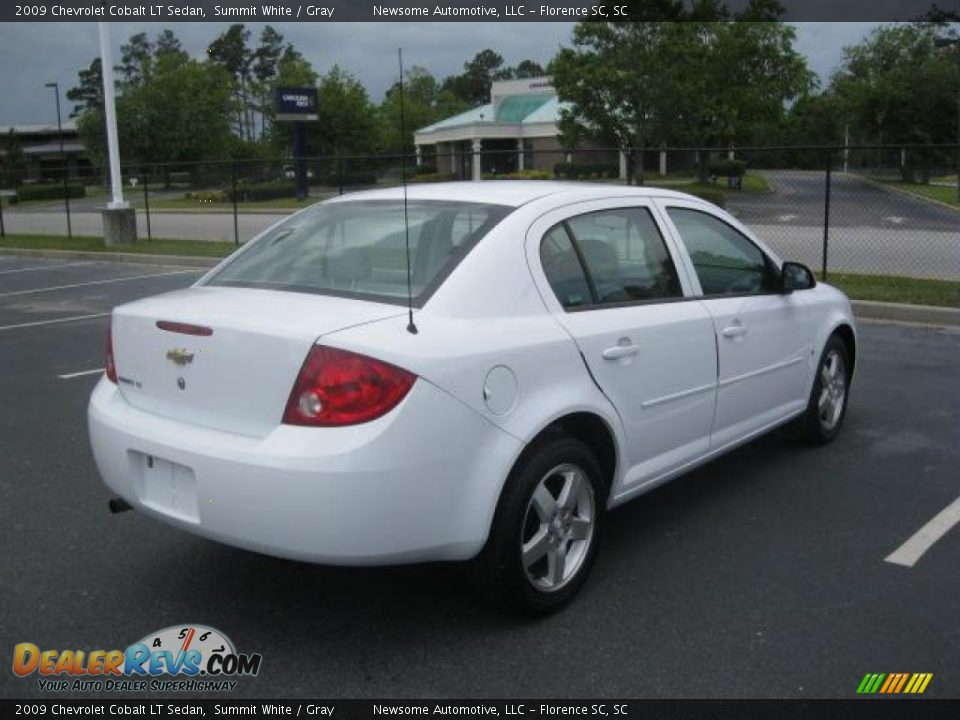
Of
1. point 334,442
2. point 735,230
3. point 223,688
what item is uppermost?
point 735,230

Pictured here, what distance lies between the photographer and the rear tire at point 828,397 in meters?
5.66

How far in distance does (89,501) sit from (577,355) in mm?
2828

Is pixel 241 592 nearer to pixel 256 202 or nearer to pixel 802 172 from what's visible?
pixel 802 172

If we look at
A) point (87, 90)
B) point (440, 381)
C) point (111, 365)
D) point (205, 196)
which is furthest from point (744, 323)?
point (87, 90)

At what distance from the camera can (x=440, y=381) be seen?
3.27 m

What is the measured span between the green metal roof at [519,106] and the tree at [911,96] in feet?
62.5

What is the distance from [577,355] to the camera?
3777mm

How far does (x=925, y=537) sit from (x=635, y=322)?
1717 mm

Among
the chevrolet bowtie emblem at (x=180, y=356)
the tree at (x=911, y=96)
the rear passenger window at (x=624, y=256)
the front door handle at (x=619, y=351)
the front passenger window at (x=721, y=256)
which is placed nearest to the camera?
the chevrolet bowtie emblem at (x=180, y=356)

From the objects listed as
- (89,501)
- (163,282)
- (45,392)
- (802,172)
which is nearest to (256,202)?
(163,282)

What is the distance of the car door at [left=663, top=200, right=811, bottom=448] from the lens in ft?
15.3

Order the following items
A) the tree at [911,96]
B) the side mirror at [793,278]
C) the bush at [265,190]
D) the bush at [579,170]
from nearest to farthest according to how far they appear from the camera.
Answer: the side mirror at [793,278] < the bush at [265,190] < the bush at [579,170] < the tree at [911,96]
